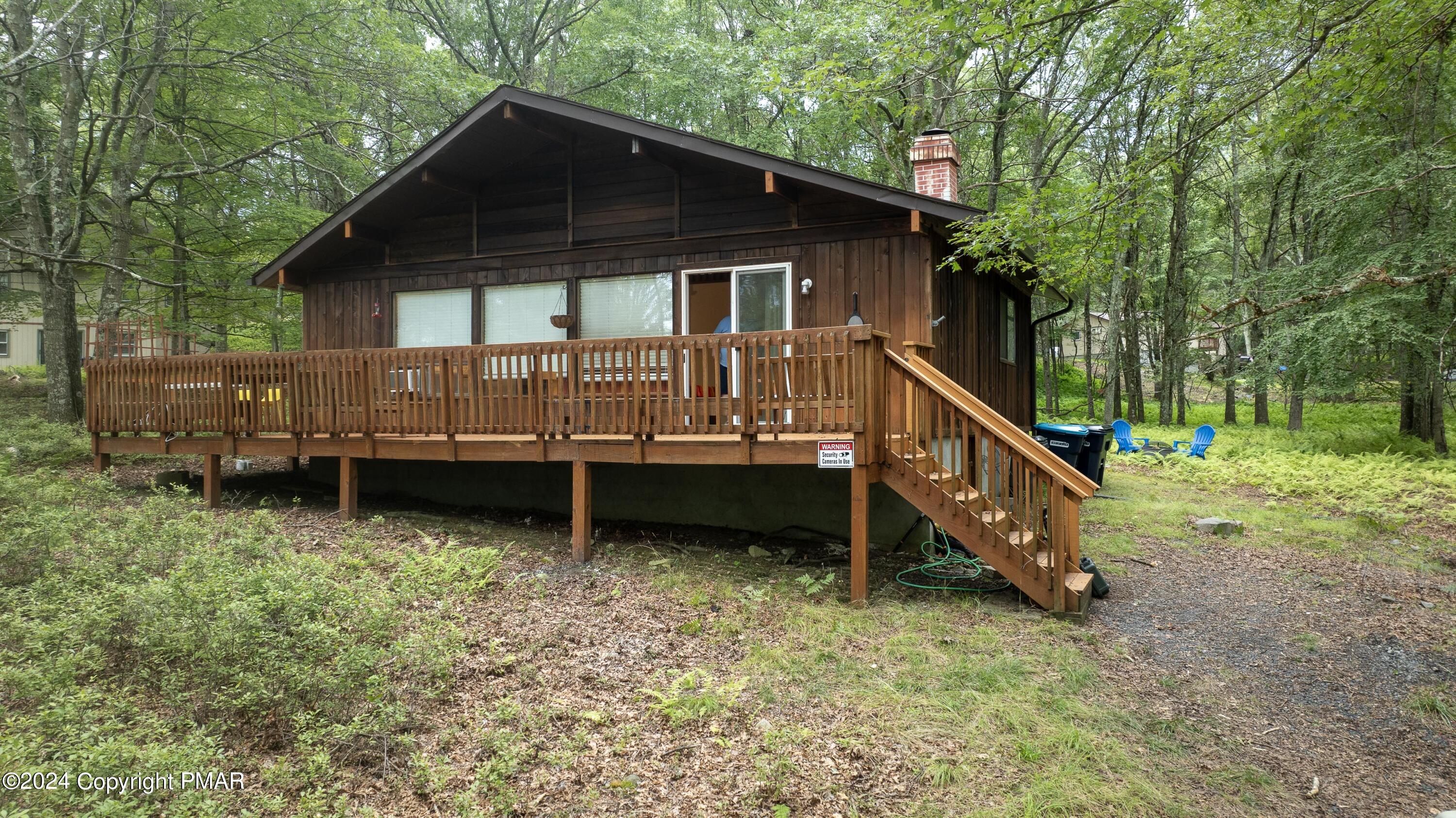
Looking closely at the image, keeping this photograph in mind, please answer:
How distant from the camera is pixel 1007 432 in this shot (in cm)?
599

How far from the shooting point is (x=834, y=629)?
5.48m

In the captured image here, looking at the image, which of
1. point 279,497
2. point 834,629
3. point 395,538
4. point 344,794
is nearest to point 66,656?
point 344,794

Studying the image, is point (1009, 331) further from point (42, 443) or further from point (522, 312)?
point (42, 443)

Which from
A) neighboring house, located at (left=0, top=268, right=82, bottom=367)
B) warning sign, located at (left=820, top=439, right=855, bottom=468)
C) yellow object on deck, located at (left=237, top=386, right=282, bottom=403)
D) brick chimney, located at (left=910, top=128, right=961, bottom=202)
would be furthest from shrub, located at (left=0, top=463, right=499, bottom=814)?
neighboring house, located at (left=0, top=268, right=82, bottom=367)

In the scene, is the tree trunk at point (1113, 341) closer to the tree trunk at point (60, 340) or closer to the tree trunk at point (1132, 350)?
the tree trunk at point (1132, 350)

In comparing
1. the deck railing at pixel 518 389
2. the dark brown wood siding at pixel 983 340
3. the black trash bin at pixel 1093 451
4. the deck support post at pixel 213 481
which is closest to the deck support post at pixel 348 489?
the deck railing at pixel 518 389

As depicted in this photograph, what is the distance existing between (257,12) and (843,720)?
1696cm

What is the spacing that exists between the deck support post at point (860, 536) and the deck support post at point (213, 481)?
7.55 m

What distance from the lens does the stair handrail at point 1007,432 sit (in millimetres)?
5738

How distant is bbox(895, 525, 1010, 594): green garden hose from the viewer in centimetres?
657

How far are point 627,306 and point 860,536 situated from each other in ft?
15.7

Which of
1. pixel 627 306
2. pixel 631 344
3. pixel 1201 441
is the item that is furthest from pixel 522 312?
pixel 1201 441

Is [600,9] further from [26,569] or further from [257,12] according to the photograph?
[26,569]

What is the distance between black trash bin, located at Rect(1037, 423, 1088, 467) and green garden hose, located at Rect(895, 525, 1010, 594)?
434 cm
